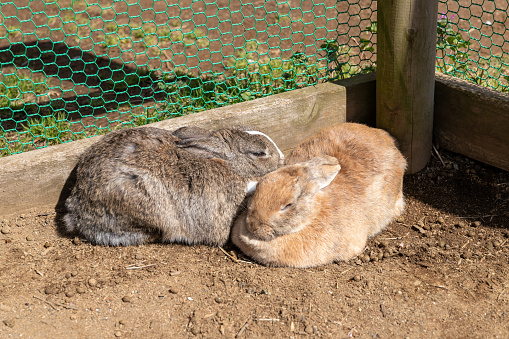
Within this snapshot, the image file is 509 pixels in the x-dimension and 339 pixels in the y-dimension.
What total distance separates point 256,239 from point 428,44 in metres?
1.85

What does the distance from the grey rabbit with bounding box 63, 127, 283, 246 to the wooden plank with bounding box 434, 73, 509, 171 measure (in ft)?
4.91

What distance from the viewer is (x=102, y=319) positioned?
126 inches

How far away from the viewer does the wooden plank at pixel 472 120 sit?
4.00 meters

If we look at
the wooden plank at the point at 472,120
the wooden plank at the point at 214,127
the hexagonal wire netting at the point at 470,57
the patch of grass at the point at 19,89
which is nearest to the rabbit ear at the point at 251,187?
the wooden plank at the point at 214,127

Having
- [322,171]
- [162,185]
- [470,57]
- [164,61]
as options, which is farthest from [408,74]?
[164,61]

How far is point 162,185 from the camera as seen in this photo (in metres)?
3.71

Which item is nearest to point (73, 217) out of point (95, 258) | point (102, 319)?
point (95, 258)

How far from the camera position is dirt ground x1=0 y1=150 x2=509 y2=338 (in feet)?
10.2

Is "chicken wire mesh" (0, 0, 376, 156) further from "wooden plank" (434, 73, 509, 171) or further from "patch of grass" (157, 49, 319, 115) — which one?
"wooden plank" (434, 73, 509, 171)

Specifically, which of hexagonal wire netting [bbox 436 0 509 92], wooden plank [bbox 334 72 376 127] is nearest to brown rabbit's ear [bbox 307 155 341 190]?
wooden plank [bbox 334 72 376 127]

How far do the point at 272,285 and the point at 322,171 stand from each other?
79 centimetres

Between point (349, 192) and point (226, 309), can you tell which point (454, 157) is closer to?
point (349, 192)

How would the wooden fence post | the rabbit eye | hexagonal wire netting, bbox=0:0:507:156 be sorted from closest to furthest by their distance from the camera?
the rabbit eye
the wooden fence post
hexagonal wire netting, bbox=0:0:507:156

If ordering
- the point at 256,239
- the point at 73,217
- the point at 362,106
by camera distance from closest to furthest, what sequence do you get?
the point at 256,239 → the point at 73,217 → the point at 362,106
